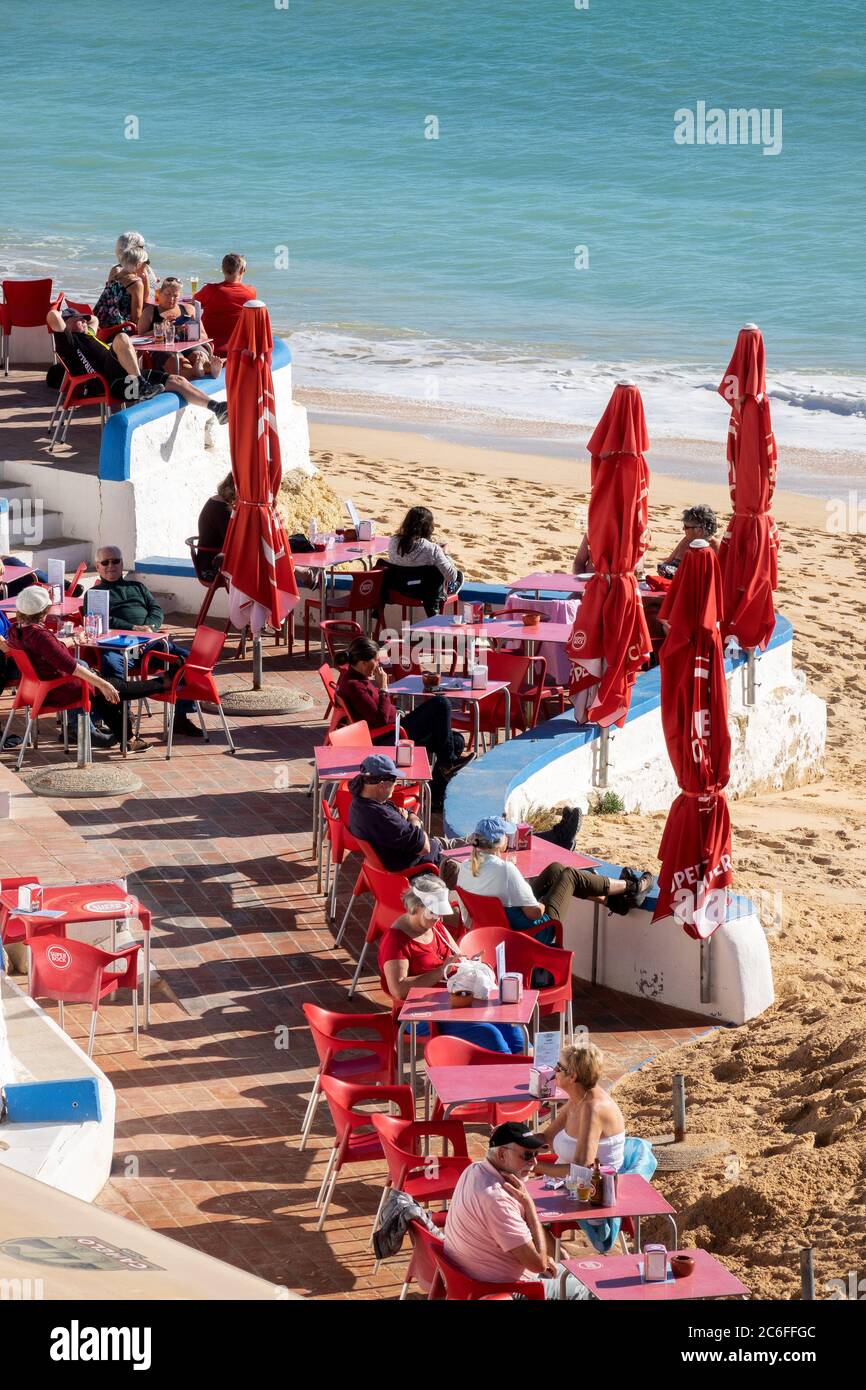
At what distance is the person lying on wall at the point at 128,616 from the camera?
40.9 ft

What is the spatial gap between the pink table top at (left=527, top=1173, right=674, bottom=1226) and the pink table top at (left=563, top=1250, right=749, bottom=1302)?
36 centimetres

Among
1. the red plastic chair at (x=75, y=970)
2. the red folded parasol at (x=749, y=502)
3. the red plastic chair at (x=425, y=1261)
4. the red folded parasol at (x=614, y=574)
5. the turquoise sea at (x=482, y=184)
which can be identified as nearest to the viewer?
the red plastic chair at (x=425, y=1261)

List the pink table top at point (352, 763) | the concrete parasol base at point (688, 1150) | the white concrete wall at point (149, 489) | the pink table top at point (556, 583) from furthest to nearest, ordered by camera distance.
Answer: the white concrete wall at point (149, 489), the pink table top at point (556, 583), the pink table top at point (352, 763), the concrete parasol base at point (688, 1150)

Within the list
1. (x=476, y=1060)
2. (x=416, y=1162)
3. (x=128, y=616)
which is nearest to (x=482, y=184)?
(x=128, y=616)

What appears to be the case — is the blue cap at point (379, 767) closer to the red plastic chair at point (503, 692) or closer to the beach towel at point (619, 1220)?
the beach towel at point (619, 1220)

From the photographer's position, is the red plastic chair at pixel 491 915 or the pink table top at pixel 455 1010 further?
the red plastic chair at pixel 491 915

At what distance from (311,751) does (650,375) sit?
840 inches

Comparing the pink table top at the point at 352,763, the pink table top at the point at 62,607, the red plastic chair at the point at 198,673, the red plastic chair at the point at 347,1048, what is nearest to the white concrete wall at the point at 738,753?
the pink table top at the point at 352,763

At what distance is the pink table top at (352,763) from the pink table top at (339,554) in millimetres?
3386

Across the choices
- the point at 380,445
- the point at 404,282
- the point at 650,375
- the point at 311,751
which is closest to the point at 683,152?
the point at 404,282

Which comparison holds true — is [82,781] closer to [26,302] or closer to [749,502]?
[749,502]

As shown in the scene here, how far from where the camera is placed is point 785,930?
34.8 ft

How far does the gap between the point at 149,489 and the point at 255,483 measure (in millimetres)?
3062

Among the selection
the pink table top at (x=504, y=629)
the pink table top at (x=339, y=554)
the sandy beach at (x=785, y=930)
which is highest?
the pink table top at (x=339, y=554)
